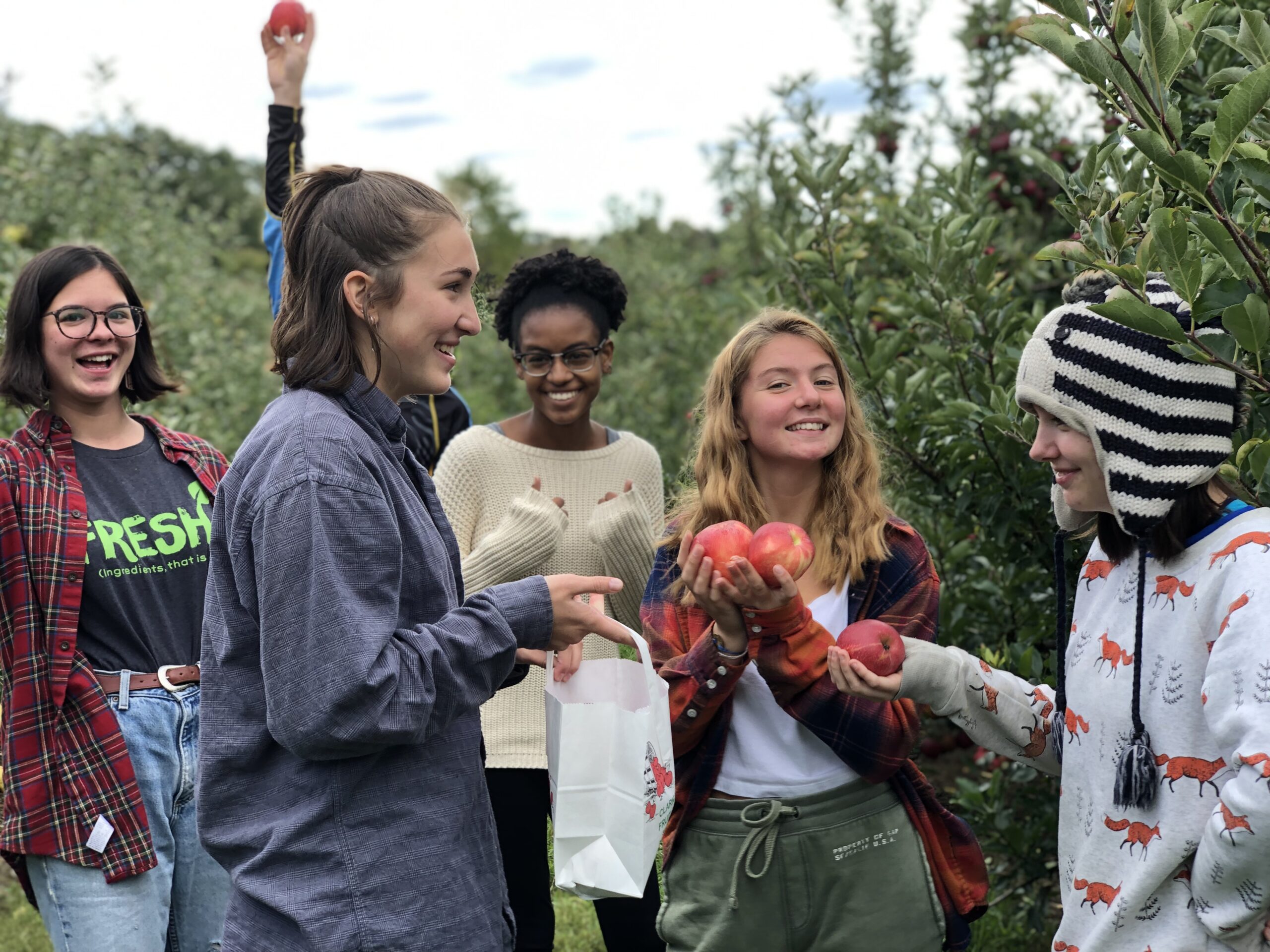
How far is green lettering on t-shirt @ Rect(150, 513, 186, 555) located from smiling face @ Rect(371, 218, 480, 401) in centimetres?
111

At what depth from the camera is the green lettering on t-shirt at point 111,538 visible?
2.65m

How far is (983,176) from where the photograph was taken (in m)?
4.49

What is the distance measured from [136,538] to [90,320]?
515 millimetres

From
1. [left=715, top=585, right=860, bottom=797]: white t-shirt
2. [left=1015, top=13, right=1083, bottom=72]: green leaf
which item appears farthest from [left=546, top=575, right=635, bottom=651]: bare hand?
[left=1015, top=13, right=1083, bottom=72]: green leaf

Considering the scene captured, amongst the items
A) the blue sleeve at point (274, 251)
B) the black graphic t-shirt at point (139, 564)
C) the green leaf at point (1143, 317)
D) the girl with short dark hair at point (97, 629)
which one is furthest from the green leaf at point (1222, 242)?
the blue sleeve at point (274, 251)

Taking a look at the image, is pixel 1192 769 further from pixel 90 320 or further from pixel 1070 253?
pixel 90 320

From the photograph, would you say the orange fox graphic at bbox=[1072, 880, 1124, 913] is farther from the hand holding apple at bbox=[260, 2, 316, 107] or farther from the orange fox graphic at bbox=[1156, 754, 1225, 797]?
the hand holding apple at bbox=[260, 2, 316, 107]

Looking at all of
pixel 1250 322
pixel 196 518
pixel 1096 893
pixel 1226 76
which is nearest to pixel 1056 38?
pixel 1226 76

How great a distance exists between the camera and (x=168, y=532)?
2744 mm

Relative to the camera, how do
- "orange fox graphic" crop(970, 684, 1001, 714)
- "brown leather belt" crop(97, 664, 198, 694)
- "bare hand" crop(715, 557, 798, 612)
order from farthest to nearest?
"brown leather belt" crop(97, 664, 198, 694) < "orange fox graphic" crop(970, 684, 1001, 714) < "bare hand" crop(715, 557, 798, 612)

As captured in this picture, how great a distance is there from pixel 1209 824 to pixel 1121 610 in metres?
0.34

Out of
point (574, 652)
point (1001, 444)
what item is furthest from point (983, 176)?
point (574, 652)

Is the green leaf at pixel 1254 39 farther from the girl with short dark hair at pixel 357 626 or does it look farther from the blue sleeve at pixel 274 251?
the blue sleeve at pixel 274 251

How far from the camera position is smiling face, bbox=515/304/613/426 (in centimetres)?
298
